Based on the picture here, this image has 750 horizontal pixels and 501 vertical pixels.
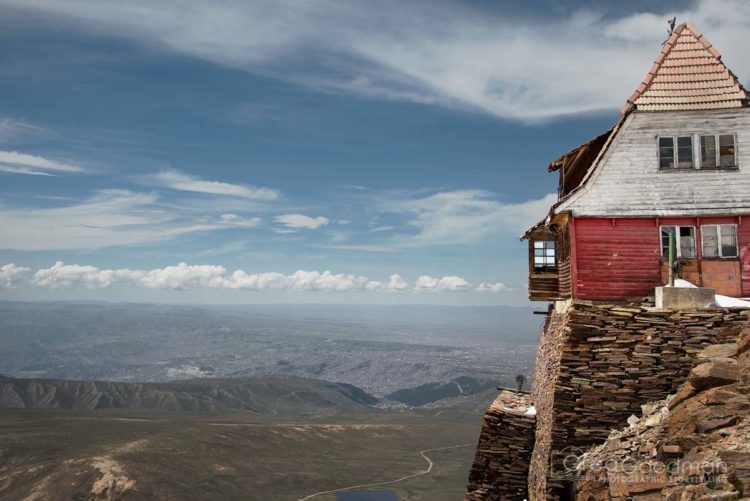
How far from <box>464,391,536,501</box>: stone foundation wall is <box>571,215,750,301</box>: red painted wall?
17.2 ft

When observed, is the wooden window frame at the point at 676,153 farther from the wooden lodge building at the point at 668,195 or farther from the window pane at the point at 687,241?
the window pane at the point at 687,241

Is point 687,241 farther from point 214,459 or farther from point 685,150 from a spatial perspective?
point 214,459

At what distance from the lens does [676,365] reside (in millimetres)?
15320

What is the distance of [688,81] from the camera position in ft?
66.5

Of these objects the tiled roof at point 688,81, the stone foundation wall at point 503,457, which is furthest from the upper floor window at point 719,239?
the stone foundation wall at point 503,457

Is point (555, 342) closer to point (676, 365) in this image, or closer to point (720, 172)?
point (676, 365)

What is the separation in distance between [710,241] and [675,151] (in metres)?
3.46

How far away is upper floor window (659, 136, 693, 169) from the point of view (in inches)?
774

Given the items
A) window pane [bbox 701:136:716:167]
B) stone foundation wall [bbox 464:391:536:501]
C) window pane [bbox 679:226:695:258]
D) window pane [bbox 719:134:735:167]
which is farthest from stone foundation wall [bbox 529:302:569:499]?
window pane [bbox 719:134:735:167]

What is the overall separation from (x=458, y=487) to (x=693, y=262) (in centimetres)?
11327

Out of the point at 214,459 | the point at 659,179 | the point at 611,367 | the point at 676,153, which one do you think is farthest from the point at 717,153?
the point at 214,459

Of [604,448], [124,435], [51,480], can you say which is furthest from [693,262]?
[124,435]

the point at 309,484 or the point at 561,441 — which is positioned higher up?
the point at 561,441

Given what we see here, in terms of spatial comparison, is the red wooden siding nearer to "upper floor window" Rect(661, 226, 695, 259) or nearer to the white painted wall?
"upper floor window" Rect(661, 226, 695, 259)
